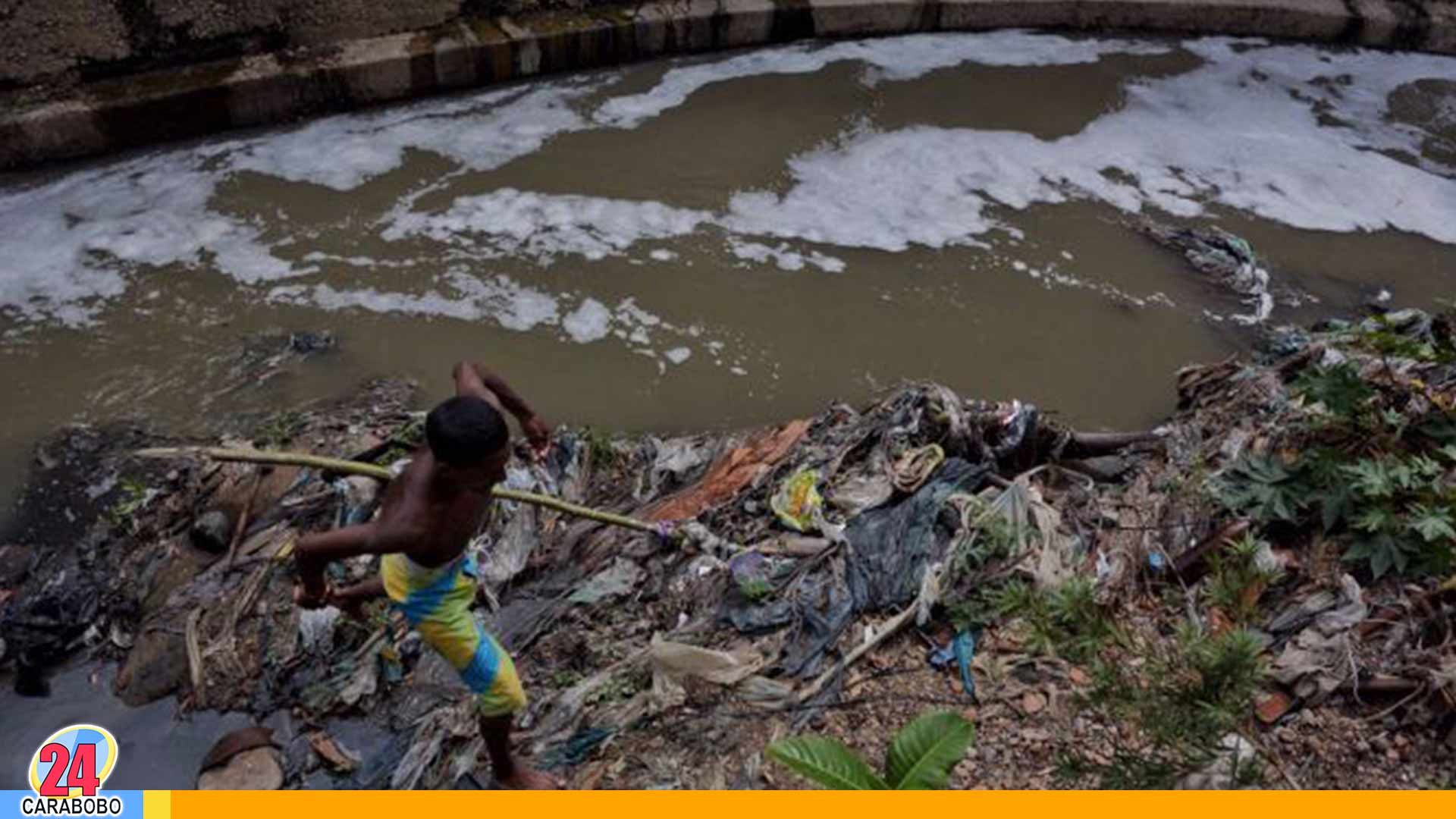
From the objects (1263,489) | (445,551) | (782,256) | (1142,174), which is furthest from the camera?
(1142,174)

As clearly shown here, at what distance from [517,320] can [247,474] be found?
4.71ft

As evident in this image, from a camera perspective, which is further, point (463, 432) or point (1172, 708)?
point (1172, 708)

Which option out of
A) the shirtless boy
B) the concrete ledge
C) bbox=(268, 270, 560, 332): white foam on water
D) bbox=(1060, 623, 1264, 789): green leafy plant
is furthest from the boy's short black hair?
the concrete ledge

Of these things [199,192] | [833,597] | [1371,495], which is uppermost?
[199,192]

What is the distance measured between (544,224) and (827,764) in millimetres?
3813

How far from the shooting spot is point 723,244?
5328 mm

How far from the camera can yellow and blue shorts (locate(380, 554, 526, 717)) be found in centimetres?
241

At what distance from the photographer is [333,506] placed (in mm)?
3574

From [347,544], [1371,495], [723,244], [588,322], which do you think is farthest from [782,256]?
[347,544]

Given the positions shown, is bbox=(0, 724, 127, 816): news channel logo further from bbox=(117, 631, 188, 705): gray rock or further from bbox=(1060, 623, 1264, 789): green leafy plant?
bbox=(1060, 623, 1264, 789): green leafy plant

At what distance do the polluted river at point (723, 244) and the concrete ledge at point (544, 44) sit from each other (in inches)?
5.7

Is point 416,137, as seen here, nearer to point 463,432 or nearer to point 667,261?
point 667,261

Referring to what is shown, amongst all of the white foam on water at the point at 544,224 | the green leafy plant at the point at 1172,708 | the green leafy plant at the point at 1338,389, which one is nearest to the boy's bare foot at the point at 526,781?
the green leafy plant at the point at 1172,708

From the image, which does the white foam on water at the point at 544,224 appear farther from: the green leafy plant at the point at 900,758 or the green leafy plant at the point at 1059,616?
the green leafy plant at the point at 900,758
